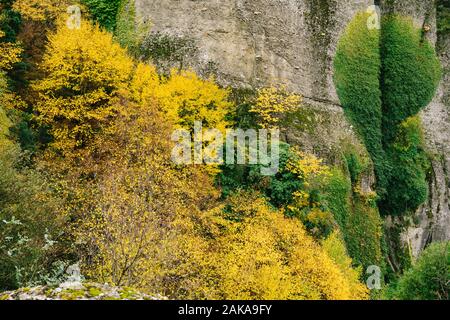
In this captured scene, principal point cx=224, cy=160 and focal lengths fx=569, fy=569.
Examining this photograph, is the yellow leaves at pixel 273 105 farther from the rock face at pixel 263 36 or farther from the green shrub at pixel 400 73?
the green shrub at pixel 400 73

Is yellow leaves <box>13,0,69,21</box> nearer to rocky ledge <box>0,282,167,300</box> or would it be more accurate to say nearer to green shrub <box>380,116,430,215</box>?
rocky ledge <box>0,282,167,300</box>

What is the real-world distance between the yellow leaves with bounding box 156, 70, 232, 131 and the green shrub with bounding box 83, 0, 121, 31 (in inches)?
260

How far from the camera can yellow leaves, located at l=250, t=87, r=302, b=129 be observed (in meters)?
30.0

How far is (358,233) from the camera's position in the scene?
31859 millimetres

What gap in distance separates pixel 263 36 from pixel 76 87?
10.9m

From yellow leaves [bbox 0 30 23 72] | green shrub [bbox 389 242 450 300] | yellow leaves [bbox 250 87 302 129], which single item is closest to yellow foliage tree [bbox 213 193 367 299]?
green shrub [bbox 389 242 450 300]

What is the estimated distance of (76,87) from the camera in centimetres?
2611

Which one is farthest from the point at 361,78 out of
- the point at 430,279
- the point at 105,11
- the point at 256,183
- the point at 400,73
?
the point at 105,11

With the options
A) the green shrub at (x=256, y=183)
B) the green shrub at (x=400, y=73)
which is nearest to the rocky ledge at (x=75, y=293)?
the green shrub at (x=256, y=183)

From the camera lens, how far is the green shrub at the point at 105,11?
32344mm

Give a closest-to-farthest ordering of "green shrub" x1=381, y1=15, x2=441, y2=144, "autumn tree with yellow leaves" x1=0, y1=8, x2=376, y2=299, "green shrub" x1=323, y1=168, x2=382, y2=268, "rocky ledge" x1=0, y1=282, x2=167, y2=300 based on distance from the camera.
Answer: "rocky ledge" x1=0, y1=282, x2=167, y2=300 → "autumn tree with yellow leaves" x1=0, y1=8, x2=376, y2=299 → "green shrub" x1=323, y1=168, x2=382, y2=268 → "green shrub" x1=381, y1=15, x2=441, y2=144

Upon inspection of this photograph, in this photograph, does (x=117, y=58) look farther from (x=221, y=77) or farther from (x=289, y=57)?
(x=289, y=57)

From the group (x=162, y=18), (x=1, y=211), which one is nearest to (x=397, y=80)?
(x=162, y=18)

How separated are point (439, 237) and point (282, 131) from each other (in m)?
15.3
